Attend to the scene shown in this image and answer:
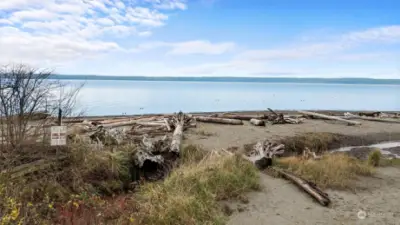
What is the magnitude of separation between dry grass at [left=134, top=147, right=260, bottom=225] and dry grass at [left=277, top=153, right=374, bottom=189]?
1550mm

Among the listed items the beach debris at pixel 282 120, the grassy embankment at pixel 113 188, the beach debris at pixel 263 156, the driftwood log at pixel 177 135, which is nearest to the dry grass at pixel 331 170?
the beach debris at pixel 263 156

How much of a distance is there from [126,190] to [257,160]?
13.1 feet

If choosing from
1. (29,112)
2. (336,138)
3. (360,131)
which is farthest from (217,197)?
(360,131)

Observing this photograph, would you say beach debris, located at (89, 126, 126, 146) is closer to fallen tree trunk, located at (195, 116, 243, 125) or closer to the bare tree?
the bare tree

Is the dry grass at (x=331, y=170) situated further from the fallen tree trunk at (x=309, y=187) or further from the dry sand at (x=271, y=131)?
the dry sand at (x=271, y=131)

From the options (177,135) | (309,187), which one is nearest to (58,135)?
(309,187)

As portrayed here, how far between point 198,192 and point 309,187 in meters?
2.81

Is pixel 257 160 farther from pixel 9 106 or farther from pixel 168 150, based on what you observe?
pixel 9 106

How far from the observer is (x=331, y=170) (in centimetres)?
995

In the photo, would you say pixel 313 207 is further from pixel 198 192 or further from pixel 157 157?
pixel 157 157

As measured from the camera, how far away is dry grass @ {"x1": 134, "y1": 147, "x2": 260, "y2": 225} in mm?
6391

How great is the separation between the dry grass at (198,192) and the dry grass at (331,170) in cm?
155

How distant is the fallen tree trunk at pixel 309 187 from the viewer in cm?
787

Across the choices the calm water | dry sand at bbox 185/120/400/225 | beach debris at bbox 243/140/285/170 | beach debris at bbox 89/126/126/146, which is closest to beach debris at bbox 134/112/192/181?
beach debris at bbox 89/126/126/146
